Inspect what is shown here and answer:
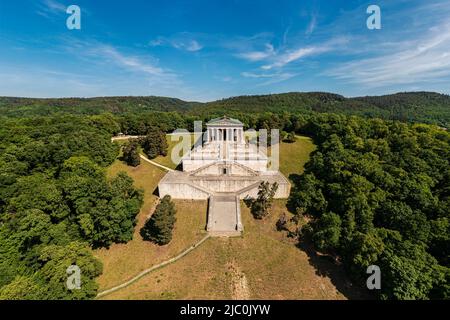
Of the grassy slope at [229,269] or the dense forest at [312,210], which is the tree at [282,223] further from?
the dense forest at [312,210]

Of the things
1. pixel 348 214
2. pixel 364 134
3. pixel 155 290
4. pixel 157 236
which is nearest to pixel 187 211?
pixel 157 236

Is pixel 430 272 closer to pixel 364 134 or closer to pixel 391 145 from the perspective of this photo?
pixel 391 145

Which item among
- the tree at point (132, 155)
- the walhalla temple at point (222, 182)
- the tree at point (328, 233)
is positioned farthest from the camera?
the tree at point (132, 155)

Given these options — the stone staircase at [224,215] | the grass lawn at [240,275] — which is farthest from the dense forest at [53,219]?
the stone staircase at [224,215]

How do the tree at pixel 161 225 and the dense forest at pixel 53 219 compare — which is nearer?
the dense forest at pixel 53 219

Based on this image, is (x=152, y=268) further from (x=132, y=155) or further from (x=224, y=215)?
(x=132, y=155)

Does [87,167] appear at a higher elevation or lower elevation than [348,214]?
higher

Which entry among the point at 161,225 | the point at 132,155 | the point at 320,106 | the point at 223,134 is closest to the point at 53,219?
the point at 161,225
